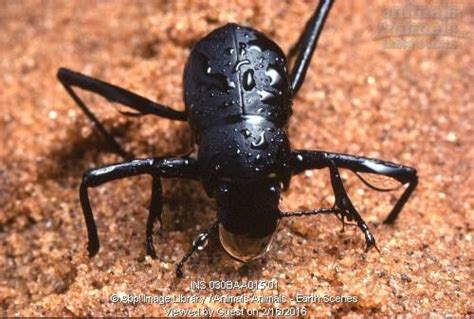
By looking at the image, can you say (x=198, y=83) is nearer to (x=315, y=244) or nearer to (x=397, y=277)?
(x=315, y=244)

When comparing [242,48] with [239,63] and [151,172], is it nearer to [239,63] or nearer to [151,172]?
[239,63]

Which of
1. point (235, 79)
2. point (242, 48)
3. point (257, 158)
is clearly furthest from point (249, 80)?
point (257, 158)

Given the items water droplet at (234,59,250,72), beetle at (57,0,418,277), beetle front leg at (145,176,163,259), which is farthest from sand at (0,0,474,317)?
water droplet at (234,59,250,72)

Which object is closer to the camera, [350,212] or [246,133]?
[246,133]

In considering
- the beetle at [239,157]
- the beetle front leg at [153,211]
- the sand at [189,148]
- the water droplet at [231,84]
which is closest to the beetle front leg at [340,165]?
the beetle at [239,157]

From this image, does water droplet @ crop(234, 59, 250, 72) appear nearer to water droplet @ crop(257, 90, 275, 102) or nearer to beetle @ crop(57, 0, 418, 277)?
beetle @ crop(57, 0, 418, 277)

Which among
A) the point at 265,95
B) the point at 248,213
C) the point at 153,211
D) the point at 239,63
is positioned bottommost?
the point at 153,211

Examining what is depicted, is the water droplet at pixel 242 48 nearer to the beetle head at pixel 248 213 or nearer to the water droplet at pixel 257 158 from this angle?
the water droplet at pixel 257 158
